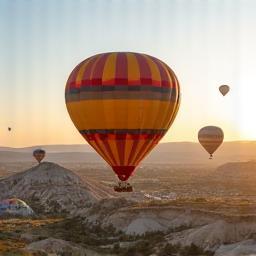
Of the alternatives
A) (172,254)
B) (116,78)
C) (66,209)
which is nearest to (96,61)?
(116,78)

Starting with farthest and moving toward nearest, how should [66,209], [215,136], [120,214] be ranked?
[215,136], [66,209], [120,214]

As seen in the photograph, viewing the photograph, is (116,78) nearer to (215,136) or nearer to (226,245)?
(226,245)

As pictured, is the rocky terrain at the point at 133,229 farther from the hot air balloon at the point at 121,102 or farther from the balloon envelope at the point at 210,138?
the balloon envelope at the point at 210,138

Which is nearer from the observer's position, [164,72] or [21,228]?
[164,72]

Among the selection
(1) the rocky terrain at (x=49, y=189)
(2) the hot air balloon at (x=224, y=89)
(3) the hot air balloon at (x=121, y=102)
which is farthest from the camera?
(1) the rocky terrain at (x=49, y=189)

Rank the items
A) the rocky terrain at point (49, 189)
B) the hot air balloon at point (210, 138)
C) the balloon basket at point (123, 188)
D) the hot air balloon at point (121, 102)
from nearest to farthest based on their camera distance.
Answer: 1. the balloon basket at point (123, 188)
2. the hot air balloon at point (121, 102)
3. the rocky terrain at point (49, 189)
4. the hot air balloon at point (210, 138)

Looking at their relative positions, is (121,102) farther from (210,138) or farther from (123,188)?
(210,138)

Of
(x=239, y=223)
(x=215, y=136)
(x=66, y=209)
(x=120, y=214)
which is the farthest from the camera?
Answer: (x=215, y=136)

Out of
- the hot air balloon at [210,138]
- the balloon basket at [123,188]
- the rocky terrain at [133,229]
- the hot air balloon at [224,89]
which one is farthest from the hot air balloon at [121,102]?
the hot air balloon at [210,138]

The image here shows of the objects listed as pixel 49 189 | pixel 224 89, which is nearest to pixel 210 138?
pixel 224 89
